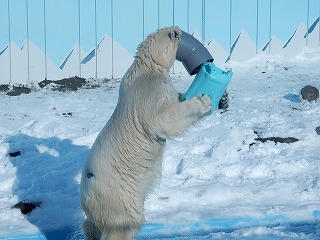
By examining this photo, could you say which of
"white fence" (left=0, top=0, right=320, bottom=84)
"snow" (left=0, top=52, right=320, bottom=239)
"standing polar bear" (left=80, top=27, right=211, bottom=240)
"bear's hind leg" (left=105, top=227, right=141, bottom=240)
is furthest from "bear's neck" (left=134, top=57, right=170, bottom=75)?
"white fence" (left=0, top=0, right=320, bottom=84)

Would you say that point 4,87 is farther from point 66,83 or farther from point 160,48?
point 160,48

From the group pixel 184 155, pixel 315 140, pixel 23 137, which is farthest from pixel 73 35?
pixel 315 140

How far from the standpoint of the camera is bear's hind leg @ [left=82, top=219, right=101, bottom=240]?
4242 mm

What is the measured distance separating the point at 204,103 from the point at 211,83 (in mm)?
211

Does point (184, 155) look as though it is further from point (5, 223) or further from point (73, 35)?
point (73, 35)

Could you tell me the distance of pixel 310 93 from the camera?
308 inches

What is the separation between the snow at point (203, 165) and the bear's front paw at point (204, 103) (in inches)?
5.7

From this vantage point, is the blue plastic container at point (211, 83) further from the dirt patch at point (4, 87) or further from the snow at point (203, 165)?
the dirt patch at point (4, 87)

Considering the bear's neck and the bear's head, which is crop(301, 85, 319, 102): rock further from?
the bear's neck

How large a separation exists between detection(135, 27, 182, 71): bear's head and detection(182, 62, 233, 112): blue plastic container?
0.78ft

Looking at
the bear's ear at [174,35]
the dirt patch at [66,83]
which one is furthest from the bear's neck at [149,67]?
the dirt patch at [66,83]

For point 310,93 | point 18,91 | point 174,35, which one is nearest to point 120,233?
point 174,35

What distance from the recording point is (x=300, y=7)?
9.68 metres

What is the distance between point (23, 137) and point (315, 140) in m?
3.32
